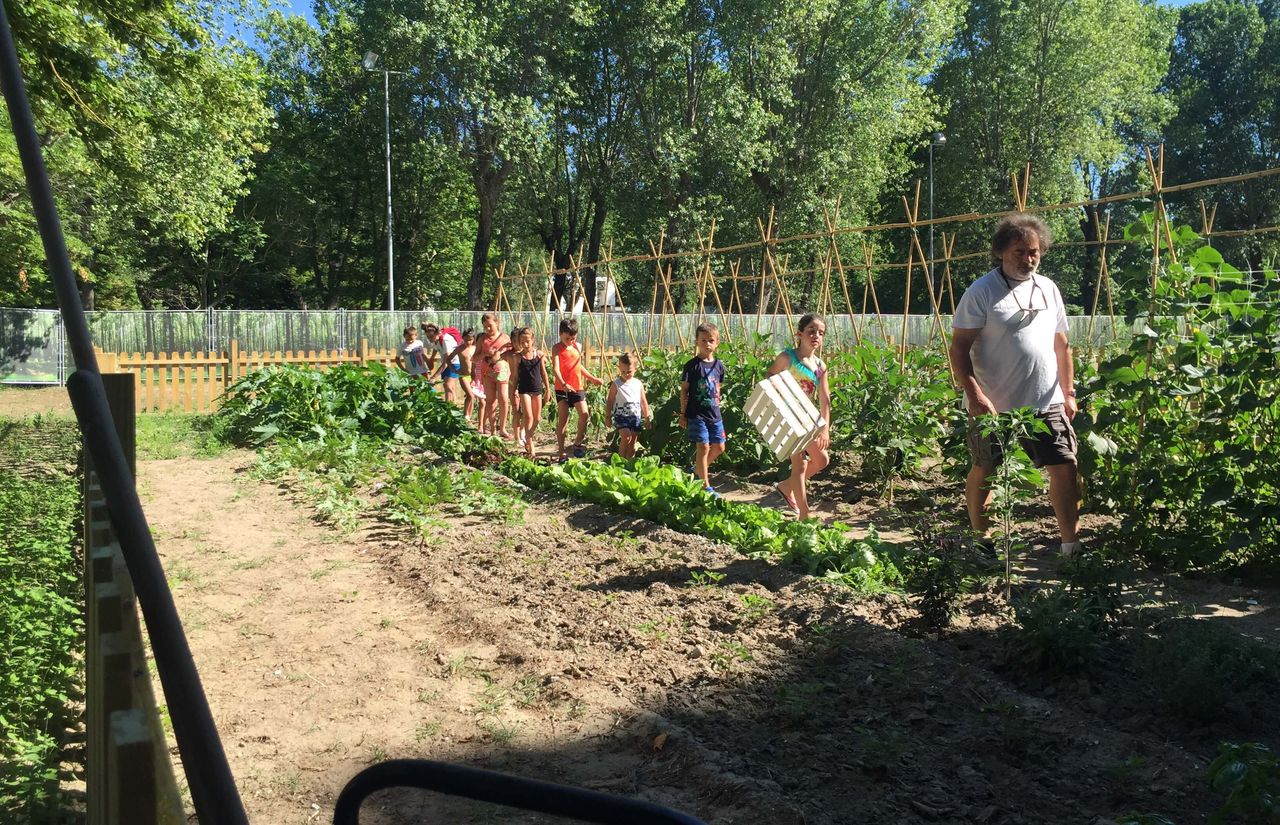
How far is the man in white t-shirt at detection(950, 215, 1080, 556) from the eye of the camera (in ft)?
18.4

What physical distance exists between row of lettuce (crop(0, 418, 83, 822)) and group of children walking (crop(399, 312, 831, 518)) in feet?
15.9

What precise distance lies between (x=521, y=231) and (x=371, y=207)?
6.75 m

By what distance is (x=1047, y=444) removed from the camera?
5625 mm

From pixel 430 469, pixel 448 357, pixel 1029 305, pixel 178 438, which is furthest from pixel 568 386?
pixel 1029 305

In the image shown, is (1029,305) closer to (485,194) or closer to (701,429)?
(701,429)

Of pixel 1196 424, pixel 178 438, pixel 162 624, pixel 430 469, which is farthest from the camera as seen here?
pixel 178 438

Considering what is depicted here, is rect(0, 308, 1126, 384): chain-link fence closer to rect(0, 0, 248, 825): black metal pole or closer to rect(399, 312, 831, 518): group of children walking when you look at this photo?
rect(399, 312, 831, 518): group of children walking

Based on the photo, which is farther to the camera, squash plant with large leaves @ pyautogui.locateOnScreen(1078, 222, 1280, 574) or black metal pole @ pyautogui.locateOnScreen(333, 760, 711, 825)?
squash plant with large leaves @ pyautogui.locateOnScreen(1078, 222, 1280, 574)

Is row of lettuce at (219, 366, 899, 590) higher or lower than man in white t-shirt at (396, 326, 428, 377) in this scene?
lower

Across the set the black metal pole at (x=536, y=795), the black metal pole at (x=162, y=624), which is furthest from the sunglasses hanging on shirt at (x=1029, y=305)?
the black metal pole at (x=162, y=624)

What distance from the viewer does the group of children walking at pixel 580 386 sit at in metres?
7.55

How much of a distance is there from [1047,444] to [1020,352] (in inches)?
21.8

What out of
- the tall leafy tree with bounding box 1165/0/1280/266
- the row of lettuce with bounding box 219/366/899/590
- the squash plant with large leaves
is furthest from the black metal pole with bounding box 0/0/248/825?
the tall leafy tree with bounding box 1165/0/1280/266

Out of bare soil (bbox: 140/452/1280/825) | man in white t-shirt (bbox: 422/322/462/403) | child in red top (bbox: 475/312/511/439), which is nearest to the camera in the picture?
bare soil (bbox: 140/452/1280/825)
